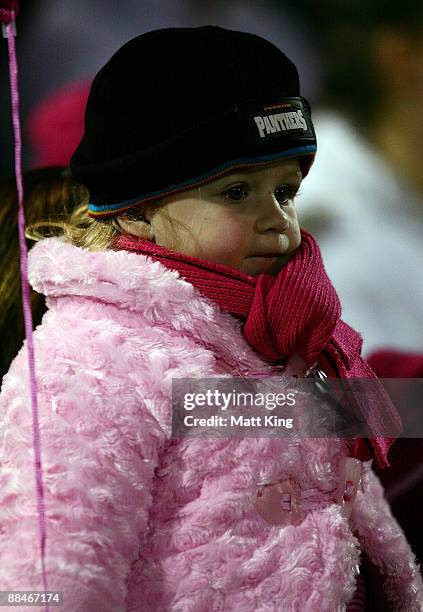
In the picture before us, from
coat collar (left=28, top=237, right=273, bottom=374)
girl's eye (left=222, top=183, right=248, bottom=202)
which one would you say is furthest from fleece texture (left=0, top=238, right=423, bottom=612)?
girl's eye (left=222, top=183, right=248, bottom=202)

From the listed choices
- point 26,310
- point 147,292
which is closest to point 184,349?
point 147,292

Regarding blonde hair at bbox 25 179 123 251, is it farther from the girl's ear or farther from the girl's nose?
the girl's nose

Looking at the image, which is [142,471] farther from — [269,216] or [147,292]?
[269,216]

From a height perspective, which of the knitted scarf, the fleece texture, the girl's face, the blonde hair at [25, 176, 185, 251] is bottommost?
A: the fleece texture

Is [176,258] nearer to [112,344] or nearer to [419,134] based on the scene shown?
[112,344]

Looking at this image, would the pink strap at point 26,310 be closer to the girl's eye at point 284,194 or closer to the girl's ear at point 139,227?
the girl's ear at point 139,227

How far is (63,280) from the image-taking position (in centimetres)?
85

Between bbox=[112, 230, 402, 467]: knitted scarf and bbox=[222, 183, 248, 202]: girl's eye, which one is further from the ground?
bbox=[222, 183, 248, 202]: girl's eye

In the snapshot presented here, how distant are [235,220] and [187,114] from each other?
120 millimetres

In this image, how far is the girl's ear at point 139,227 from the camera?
91 centimetres

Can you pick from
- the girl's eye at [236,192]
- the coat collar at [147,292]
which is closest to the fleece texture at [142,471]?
the coat collar at [147,292]

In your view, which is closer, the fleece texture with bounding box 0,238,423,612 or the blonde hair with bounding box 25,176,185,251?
the fleece texture with bounding box 0,238,423,612

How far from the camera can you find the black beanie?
2.74 feet

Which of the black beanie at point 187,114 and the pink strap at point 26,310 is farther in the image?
the black beanie at point 187,114
